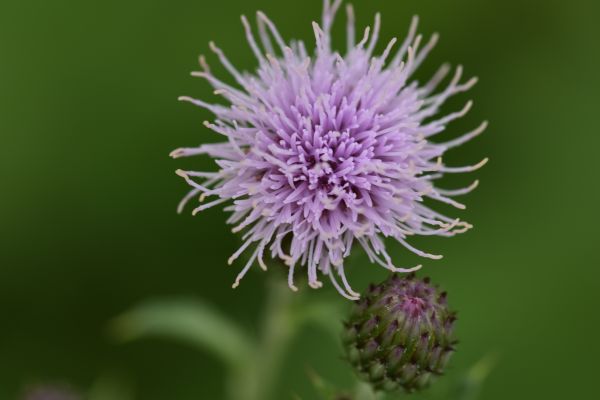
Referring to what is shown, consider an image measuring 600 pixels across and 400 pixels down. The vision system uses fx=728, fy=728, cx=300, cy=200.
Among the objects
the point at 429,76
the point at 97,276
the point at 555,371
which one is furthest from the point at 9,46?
the point at 555,371

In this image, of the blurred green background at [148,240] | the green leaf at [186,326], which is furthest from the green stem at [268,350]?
the blurred green background at [148,240]

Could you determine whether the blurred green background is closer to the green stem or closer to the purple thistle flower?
the green stem

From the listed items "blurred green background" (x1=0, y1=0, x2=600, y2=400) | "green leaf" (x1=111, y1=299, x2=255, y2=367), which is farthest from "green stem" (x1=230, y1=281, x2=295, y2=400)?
"blurred green background" (x1=0, y1=0, x2=600, y2=400)

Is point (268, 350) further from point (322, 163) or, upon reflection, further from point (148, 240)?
point (322, 163)

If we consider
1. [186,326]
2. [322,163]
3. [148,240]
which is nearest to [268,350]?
[186,326]

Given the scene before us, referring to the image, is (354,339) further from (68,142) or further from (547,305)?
(68,142)

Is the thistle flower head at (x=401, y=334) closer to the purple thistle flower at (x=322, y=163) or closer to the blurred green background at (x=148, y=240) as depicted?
the purple thistle flower at (x=322, y=163)
